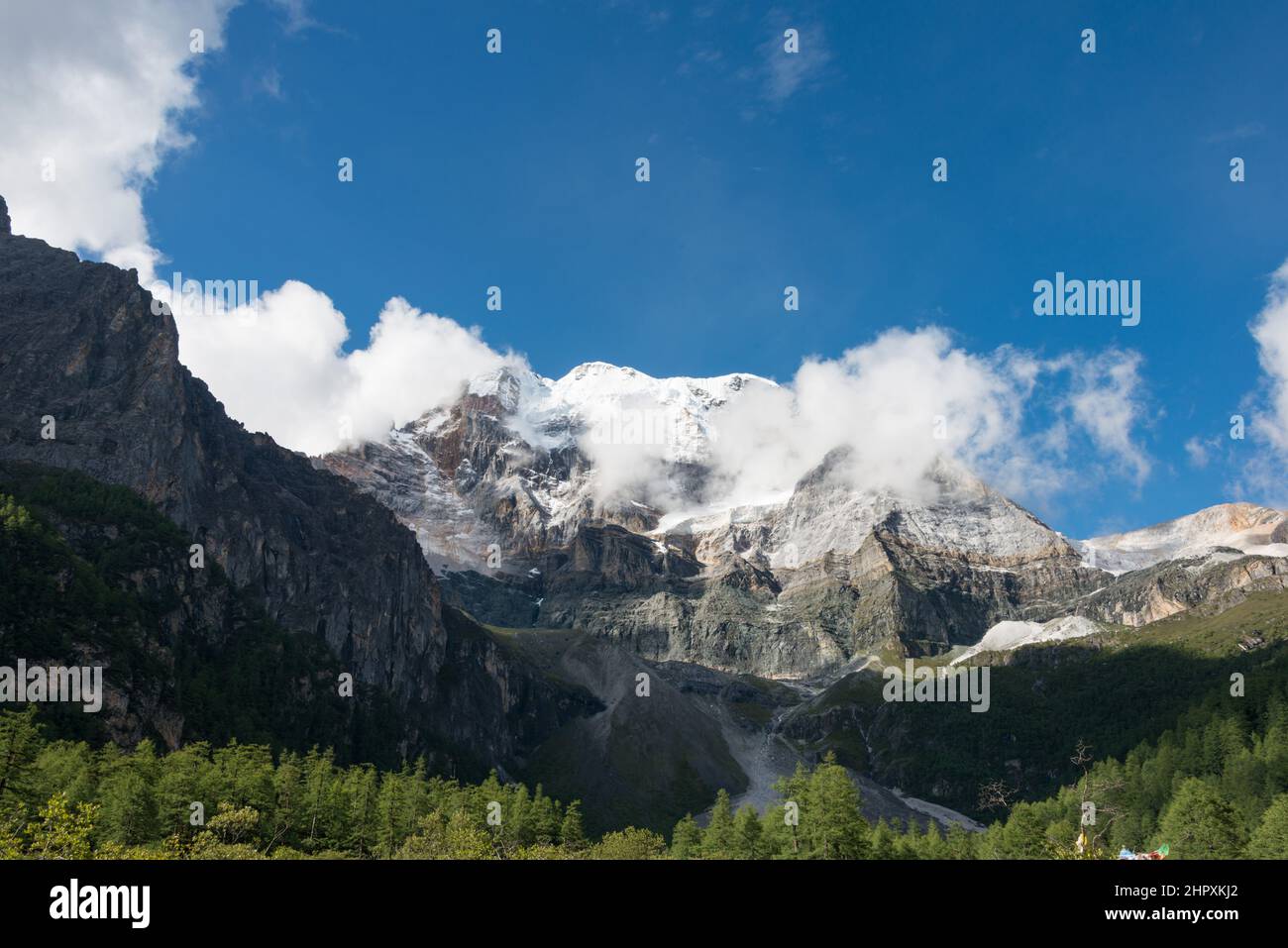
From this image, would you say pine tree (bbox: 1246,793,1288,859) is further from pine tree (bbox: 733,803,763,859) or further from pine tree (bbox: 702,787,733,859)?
pine tree (bbox: 702,787,733,859)

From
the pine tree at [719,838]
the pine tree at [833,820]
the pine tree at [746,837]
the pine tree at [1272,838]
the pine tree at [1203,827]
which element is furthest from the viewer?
the pine tree at [719,838]

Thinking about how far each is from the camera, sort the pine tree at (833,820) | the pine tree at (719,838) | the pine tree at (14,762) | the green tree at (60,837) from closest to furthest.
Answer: the green tree at (60,837) → the pine tree at (14,762) → the pine tree at (833,820) → the pine tree at (719,838)

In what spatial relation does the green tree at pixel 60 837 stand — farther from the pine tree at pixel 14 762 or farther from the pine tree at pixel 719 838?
the pine tree at pixel 719 838

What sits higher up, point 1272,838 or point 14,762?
point 14,762

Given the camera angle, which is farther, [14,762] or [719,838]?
[719,838]

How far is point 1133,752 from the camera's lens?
601ft

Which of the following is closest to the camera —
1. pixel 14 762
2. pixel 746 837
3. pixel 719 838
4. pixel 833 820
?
pixel 14 762

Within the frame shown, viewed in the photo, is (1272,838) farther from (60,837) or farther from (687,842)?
(60,837)

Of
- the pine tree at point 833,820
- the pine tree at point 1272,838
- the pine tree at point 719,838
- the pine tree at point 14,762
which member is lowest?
the pine tree at point 719,838

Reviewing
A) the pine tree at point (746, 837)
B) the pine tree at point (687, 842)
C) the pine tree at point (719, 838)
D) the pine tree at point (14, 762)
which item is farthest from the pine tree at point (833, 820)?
the pine tree at point (14, 762)

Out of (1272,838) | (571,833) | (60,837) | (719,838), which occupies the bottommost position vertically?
(571,833)

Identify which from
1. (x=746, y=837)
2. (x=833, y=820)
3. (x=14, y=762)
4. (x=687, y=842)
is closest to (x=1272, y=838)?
(x=833, y=820)
